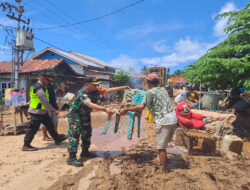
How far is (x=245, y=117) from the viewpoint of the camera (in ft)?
23.6

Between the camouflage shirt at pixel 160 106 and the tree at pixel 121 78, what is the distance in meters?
20.4

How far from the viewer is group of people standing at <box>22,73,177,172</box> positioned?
3.19 m

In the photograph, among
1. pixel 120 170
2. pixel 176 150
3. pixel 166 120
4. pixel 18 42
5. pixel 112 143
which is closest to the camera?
pixel 166 120

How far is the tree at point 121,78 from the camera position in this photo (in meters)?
24.1

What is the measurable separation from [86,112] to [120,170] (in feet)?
4.51

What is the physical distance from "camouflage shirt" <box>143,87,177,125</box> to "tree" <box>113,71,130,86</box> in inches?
804

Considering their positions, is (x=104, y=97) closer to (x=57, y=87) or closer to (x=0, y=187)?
(x=57, y=87)

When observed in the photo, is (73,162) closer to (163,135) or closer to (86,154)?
(86,154)

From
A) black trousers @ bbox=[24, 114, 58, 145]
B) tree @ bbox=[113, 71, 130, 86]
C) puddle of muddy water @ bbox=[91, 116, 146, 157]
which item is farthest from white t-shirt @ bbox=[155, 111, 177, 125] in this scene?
tree @ bbox=[113, 71, 130, 86]

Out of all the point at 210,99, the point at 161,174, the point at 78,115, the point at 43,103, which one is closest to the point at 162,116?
the point at 161,174

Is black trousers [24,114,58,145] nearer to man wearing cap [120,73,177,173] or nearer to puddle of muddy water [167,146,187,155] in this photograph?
man wearing cap [120,73,177,173]

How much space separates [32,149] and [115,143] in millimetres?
2204

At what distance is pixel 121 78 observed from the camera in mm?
24172

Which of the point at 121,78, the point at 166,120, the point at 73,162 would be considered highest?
the point at 121,78
